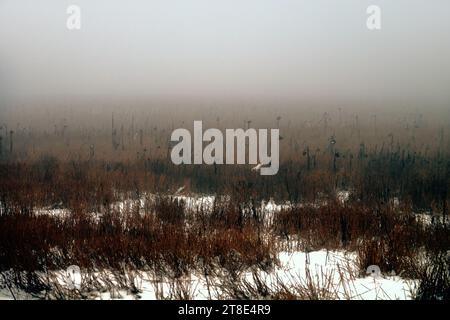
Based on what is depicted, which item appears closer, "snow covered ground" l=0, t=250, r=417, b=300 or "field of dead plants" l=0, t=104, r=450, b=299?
"snow covered ground" l=0, t=250, r=417, b=300

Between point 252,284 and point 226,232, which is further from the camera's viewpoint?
point 226,232

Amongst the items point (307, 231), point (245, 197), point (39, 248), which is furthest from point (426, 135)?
point (39, 248)

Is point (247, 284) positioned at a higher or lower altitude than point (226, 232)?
lower

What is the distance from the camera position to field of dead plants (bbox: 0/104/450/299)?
11.4 feet

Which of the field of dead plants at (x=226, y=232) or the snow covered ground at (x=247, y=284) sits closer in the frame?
the snow covered ground at (x=247, y=284)

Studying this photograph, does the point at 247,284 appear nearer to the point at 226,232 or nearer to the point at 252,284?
the point at 252,284

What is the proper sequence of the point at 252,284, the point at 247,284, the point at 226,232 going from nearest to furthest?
the point at 247,284, the point at 252,284, the point at 226,232

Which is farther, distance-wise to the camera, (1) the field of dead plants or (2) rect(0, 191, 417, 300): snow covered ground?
(1) the field of dead plants

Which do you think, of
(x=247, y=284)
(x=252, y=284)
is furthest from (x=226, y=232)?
(x=247, y=284)

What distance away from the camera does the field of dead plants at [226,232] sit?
3480mm

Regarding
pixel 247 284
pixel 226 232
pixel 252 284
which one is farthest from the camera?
pixel 226 232

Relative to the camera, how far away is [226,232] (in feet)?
14.7

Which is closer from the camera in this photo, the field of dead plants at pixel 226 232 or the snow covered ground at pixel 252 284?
the snow covered ground at pixel 252 284
